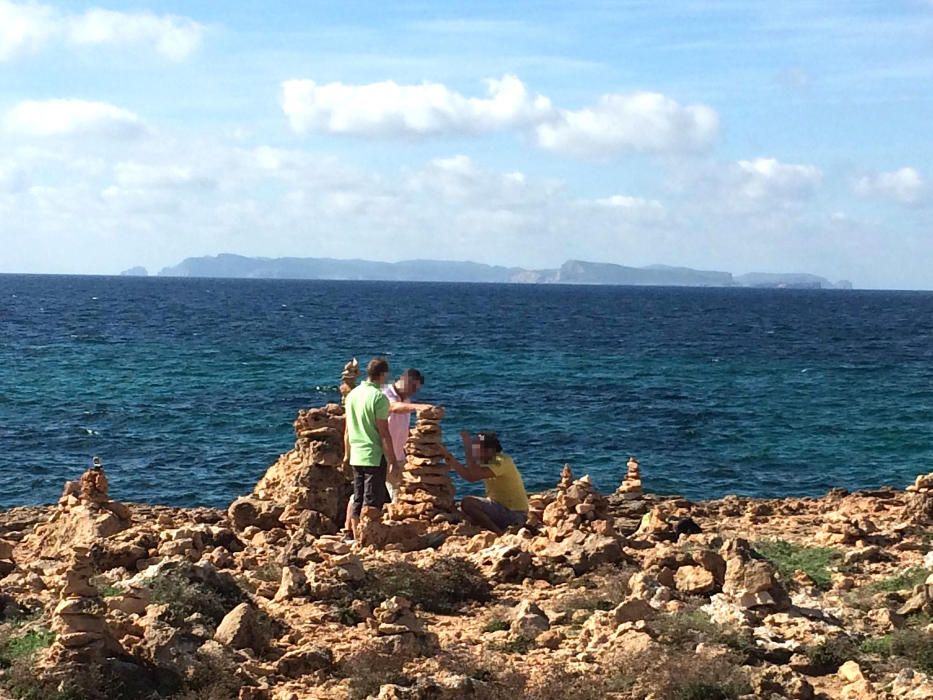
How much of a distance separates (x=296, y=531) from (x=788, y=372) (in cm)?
5024

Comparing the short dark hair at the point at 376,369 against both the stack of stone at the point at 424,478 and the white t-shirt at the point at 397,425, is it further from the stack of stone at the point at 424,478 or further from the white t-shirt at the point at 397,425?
the stack of stone at the point at 424,478

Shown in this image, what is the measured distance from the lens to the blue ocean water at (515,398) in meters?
33.5

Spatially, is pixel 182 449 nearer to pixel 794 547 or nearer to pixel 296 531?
pixel 296 531

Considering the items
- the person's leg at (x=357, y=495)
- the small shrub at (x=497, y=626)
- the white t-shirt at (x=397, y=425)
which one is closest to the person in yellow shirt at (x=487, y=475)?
the white t-shirt at (x=397, y=425)

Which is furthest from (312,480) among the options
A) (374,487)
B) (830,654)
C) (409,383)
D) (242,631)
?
(830,654)

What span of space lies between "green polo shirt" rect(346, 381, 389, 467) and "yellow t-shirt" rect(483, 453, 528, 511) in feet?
6.12

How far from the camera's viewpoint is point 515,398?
48.2 m

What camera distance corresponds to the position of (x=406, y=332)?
90.1 m

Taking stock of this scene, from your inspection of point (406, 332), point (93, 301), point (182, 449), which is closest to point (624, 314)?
point (406, 332)

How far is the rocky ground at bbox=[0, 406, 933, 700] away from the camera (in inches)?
358

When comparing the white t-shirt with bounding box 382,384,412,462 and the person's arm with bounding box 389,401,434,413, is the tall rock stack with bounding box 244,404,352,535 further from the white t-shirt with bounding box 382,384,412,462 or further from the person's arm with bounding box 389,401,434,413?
the person's arm with bounding box 389,401,434,413

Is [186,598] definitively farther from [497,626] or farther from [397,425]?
[397,425]

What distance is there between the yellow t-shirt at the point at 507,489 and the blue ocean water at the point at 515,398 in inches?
596

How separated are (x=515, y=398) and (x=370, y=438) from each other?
3473 cm
